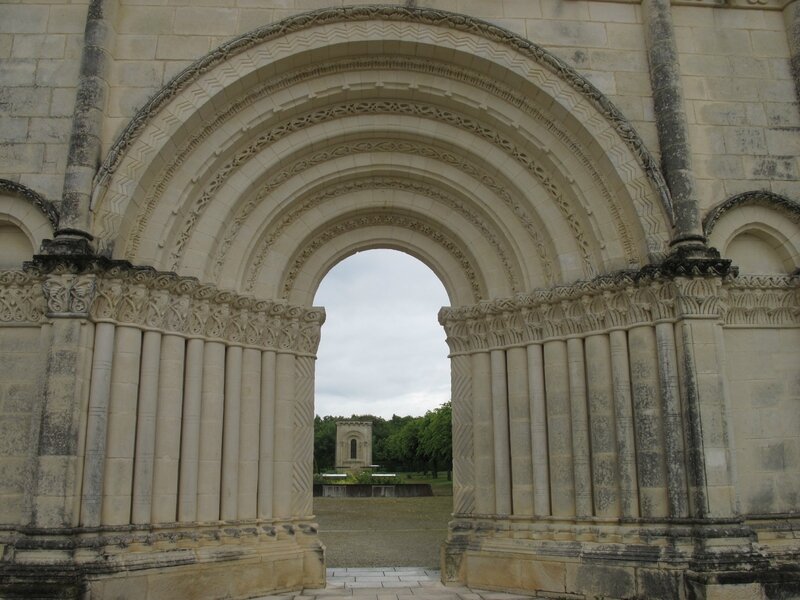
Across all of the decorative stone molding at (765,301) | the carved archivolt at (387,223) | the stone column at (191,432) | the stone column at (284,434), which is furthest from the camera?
the carved archivolt at (387,223)

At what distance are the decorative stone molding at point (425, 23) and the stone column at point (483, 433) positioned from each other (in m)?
3.49

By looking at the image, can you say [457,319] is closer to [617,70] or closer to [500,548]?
[500,548]

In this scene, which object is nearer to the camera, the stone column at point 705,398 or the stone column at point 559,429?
the stone column at point 705,398

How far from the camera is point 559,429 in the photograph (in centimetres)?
933

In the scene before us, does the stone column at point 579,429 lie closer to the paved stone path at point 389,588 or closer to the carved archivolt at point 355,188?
the carved archivolt at point 355,188

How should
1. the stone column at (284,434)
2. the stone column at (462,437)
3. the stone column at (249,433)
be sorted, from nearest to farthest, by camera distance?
the stone column at (249,433) < the stone column at (284,434) < the stone column at (462,437)

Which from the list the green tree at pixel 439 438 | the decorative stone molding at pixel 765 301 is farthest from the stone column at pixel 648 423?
the green tree at pixel 439 438

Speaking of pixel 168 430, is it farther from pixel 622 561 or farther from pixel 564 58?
pixel 564 58

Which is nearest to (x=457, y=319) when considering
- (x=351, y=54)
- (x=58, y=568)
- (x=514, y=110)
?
(x=514, y=110)

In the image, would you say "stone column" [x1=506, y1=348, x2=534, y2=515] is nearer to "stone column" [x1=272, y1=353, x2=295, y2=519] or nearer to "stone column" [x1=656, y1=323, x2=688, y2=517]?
"stone column" [x1=656, y1=323, x2=688, y2=517]

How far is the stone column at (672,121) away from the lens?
882cm

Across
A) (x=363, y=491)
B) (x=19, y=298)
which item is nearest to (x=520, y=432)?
(x=19, y=298)

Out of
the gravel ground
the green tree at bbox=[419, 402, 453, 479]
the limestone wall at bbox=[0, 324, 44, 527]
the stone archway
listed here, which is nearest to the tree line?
the green tree at bbox=[419, 402, 453, 479]

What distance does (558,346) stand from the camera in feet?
31.2
